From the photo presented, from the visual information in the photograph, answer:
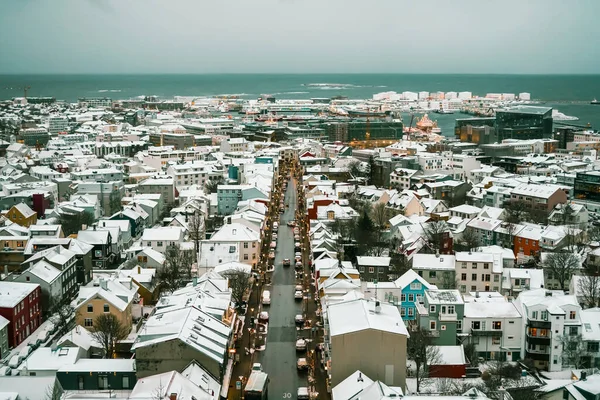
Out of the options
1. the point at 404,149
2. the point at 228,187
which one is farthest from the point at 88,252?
the point at 404,149

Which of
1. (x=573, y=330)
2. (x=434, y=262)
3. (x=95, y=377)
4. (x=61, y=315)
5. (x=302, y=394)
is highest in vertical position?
(x=434, y=262)

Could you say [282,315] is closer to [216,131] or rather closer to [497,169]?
[497,169]

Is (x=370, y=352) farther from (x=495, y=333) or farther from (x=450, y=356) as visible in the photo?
(x=495, y=333)

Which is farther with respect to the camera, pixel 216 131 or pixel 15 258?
pixel 216 131

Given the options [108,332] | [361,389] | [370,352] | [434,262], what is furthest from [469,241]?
[108,332]

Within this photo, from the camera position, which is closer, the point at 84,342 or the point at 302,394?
the point at 302,394

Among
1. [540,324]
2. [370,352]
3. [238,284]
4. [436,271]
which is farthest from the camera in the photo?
[436,271]

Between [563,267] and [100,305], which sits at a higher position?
[563,267]
